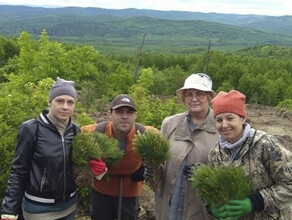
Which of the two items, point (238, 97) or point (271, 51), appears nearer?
point (238, 97)

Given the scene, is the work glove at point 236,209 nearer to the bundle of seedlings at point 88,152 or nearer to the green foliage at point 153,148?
the green foliage at point 153,148

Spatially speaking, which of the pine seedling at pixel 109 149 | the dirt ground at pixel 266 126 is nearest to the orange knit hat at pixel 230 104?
the pine seedling at pixel 109 149

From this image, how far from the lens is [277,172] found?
2.73 metres

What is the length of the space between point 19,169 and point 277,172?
6.35ft

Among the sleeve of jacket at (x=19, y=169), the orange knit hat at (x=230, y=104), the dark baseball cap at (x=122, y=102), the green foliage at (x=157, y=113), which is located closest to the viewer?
the orange knit hat at (x=230, y=104)

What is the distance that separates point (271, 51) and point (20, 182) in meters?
A: 95.2

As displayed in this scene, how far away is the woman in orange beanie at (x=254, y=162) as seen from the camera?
2750 mm

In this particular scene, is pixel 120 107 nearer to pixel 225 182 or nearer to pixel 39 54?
pixel 225 182

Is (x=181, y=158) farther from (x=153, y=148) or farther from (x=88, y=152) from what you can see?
(x=88, y=152)

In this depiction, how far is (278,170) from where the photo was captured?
107 inches

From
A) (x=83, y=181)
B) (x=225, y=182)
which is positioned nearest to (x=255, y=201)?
(x=225, y=182)

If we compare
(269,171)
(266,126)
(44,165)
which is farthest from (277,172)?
(266,126)

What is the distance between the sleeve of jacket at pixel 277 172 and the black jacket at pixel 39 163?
4.99 ft

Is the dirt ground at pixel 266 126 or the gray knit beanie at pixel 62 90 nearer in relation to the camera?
the gray knit beanie at pixel 62 90
